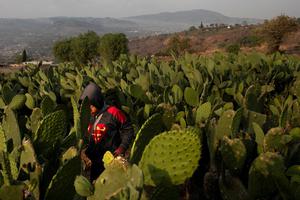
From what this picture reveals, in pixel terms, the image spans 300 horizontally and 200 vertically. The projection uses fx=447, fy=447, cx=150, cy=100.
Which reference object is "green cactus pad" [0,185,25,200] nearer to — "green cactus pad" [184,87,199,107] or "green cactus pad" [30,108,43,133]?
"green cactus pad" [30,108,43,133]

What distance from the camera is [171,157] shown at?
6.27ft

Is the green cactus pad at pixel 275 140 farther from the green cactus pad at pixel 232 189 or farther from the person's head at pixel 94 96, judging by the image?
the person's head at pixel 94 96

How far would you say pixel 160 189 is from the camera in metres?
1.86

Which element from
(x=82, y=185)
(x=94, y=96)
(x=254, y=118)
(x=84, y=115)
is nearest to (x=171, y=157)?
(x=82, y=185)

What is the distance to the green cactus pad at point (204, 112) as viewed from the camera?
3713 mm

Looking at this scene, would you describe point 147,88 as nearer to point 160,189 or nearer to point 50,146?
point 50,146

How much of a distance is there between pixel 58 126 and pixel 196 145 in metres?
0.90

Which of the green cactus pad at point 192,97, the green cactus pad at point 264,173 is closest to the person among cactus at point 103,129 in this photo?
the green cactus pad at point 192,97

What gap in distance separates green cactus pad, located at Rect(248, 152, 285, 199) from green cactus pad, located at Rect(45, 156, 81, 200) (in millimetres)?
982

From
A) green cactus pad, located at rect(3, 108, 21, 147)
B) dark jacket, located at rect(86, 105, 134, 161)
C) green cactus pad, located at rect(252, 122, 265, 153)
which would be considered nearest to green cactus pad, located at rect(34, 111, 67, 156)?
green cactus pad, located at rect(3, 108, 21, 147)

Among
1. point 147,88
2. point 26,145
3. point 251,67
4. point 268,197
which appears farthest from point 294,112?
point 251,67

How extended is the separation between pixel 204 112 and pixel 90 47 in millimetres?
45669

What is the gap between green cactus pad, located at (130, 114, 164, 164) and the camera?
2.11 m

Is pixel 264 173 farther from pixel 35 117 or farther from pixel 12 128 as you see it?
pixel 35 117
